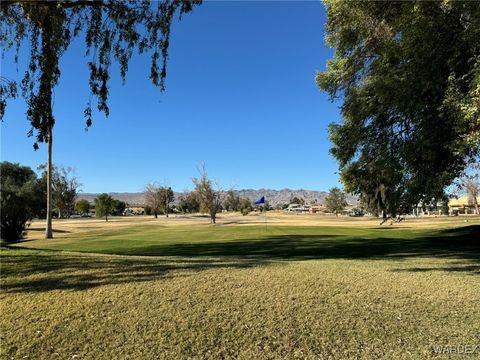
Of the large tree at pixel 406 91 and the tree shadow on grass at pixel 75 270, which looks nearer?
the tree shadow on grass at pixel 75 270

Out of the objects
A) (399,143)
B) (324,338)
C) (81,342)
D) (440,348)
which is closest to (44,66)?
(81,342)

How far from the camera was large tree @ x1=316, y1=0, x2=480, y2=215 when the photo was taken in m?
11.3

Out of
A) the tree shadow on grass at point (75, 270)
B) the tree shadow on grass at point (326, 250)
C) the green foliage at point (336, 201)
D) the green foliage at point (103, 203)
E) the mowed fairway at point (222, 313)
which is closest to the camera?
the mowed fairway at point (222, 313)

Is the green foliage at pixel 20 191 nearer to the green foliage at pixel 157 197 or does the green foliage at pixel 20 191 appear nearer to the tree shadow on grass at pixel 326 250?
the tree shadow on grass at pixel 326 250

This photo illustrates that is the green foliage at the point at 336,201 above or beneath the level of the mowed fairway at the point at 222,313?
above

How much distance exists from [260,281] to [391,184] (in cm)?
1026

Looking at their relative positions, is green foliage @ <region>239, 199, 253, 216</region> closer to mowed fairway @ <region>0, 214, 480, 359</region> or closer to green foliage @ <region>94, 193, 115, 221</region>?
green foliage @ <region>94, 193, 115, 221</region>

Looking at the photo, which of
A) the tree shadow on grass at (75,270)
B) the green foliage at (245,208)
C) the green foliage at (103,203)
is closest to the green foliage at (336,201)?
the green foliage at (245,208)

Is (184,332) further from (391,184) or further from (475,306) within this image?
(391,184)

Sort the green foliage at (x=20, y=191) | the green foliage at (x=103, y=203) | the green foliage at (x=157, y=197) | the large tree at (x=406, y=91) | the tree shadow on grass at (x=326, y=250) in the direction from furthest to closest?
the green foliage at (x=157, y=197) < the green foliage at (x=103, y=203) < the green foliage at (x=20, y=191) < the tree shadow on grass at (x=326, y=250) < the large tree at (x=406, y=91)

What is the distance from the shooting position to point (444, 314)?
6.74 m

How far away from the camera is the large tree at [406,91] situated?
444 inches

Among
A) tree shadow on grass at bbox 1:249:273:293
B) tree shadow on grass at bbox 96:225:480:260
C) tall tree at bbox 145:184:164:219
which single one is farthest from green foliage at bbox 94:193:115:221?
tree shadow on grass at bbox 1:249:273:293

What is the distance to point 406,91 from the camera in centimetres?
1304
